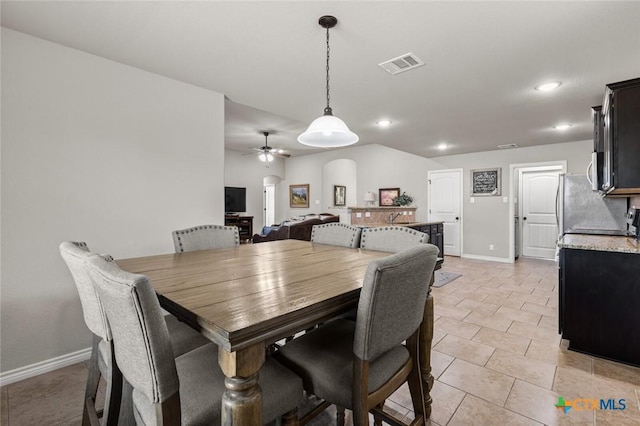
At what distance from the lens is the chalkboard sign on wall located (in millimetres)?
6043

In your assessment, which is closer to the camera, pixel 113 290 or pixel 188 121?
pixel 113 290

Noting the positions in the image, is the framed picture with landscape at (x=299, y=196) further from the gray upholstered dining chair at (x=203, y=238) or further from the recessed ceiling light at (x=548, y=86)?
the recessed ceiling light at (x=548, y=86)

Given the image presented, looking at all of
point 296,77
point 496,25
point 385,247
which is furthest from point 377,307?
point 296,77

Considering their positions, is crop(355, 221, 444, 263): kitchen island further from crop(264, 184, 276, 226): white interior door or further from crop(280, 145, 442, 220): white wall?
crop(264, 184, 276, 226): white interior door

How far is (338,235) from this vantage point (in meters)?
2.53

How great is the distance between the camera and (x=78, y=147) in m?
2.27

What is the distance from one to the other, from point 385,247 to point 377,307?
1.18 metres

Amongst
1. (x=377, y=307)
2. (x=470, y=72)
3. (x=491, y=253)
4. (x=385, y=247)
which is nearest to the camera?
(x=377, y=307)

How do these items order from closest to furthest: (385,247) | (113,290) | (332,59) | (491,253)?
1. (113,290)
2. (385,247)
3. (332,59)
4. (491,253)

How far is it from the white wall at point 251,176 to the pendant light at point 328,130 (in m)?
5.98

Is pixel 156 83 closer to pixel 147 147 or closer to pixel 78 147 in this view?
pixel 147 147

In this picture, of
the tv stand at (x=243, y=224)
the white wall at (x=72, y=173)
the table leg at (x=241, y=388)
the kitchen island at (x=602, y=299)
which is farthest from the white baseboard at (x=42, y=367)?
the tv stand at (x=243, y=224)

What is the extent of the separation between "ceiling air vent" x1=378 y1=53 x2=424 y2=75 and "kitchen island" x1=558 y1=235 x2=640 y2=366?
190 centimetres

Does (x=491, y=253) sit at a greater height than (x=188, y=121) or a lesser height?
lesser
